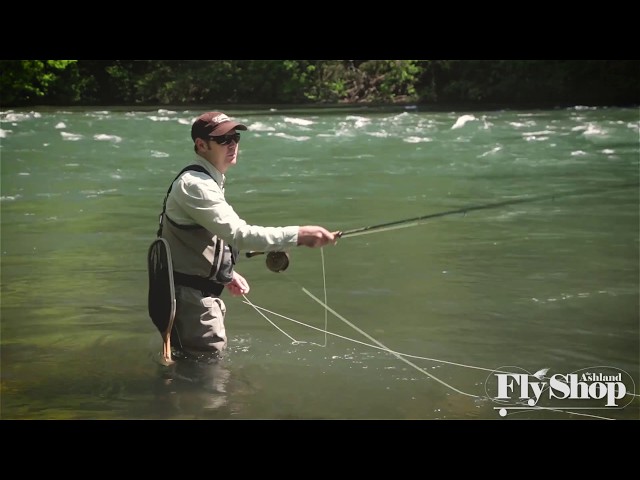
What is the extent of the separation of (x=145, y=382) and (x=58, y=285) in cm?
246

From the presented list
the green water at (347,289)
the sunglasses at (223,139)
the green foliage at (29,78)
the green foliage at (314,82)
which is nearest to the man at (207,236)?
the sunglasses at (223,139)

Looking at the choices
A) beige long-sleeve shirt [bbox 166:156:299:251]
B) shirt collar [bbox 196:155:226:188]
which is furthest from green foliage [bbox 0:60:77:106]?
beige long-sleeve shirt [bbox 166:156:299:251]

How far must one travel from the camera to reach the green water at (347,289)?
181 inches

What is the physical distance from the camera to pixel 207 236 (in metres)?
4.12

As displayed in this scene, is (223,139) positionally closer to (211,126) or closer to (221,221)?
(211,126)

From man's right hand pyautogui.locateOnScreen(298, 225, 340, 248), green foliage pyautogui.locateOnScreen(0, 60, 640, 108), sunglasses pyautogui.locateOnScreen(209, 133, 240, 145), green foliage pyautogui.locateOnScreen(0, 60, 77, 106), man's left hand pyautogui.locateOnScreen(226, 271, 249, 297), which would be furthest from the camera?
green foliage pyautogui.locateOnScreen(0, 60, 640, 108)

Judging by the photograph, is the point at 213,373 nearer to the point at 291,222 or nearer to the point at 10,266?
the point at 10,266

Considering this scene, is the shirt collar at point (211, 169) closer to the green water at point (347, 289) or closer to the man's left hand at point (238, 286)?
the man's left hand at point (238, 286)

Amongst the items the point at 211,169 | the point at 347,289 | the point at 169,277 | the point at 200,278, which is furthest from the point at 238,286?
the point at 347,289

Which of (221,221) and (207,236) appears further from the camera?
(207,236)

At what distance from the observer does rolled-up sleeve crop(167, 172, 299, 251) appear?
391 cm

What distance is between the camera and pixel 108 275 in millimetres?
7207

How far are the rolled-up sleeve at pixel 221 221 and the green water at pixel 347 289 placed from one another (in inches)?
31.9

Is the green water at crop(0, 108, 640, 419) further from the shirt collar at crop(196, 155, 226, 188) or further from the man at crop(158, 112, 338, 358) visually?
the shirt collar at crop(196, 155, 226, 188)
